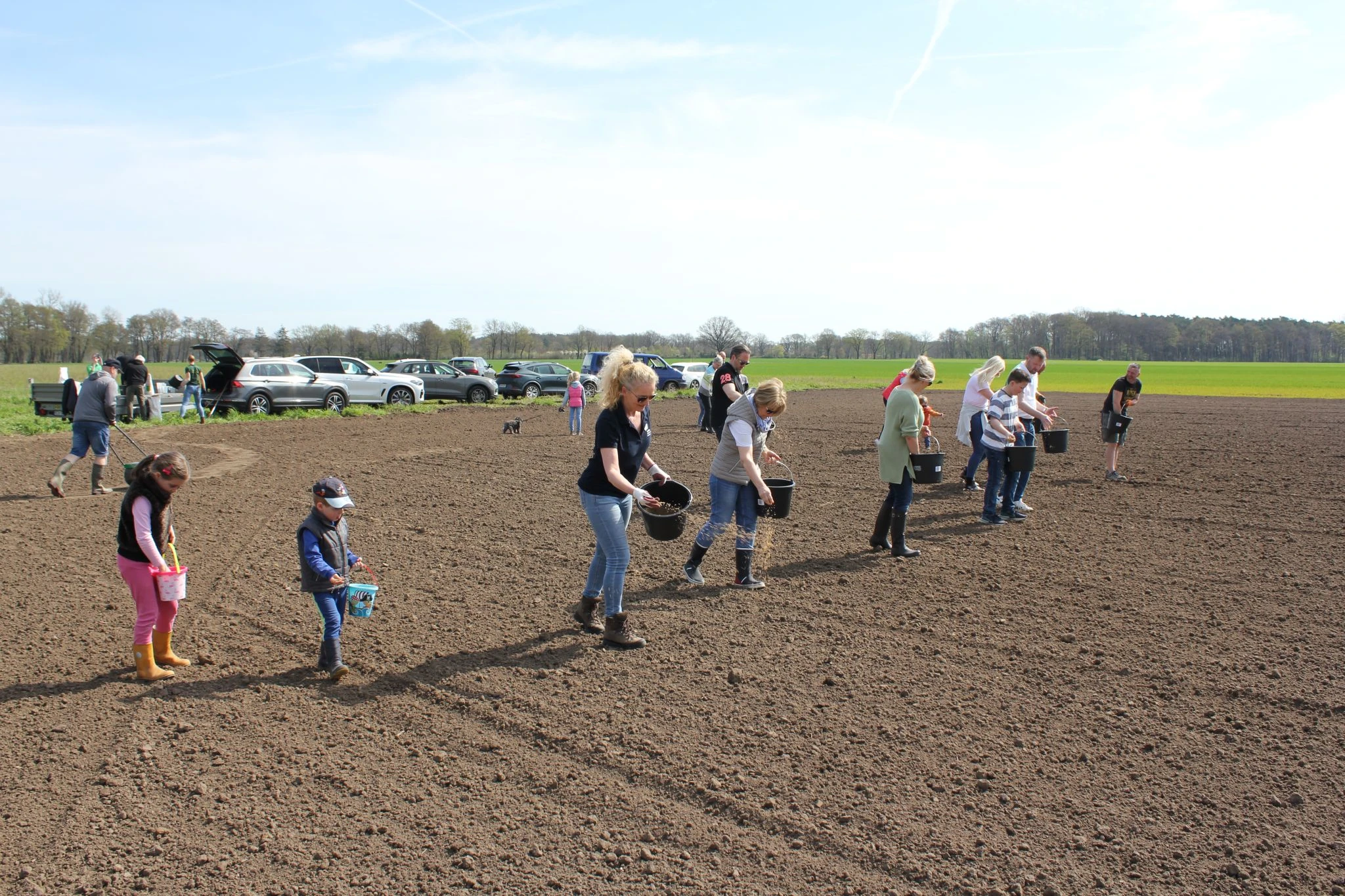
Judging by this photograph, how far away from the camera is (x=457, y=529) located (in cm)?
898

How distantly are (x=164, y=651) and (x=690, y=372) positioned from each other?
108 ft

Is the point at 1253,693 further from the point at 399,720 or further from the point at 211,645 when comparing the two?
the point at 211,645

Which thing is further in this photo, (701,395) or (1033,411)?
(701,395)

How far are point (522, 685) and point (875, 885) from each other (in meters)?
2.41

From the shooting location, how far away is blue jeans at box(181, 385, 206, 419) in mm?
20844

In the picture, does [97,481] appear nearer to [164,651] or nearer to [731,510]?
[164,651]

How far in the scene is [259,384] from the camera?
22.2m

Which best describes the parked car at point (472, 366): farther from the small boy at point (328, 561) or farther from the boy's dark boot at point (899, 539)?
the small boy at point (328, 561)

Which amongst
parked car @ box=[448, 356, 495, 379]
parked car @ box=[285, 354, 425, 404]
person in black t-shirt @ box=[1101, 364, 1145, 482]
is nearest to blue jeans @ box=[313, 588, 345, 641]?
person in black t-shirt @ box=[1101, 364, 1145, 482]

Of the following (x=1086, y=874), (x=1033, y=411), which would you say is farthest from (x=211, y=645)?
(x=1033, y=411)

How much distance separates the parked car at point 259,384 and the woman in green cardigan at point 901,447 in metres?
18.9

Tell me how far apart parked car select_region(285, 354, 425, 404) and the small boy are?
2103 centimetres

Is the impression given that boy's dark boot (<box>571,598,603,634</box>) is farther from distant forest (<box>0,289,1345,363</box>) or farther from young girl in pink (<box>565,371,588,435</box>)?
distant forest (<box>0,289,1345,363</box>)

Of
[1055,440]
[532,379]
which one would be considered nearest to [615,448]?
[1055,440]
